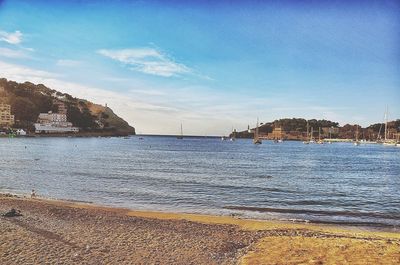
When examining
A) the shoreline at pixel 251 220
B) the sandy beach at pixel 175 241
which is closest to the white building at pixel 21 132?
the shoreline at pixel 251 220

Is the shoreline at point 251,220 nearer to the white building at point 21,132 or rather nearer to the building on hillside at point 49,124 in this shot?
the white building at point 21,132

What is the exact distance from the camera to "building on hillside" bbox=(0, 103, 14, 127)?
175500 millimetres

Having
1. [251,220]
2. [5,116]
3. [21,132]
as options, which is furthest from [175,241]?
[5,116]

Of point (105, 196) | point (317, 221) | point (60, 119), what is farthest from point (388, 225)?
point (60, 119)

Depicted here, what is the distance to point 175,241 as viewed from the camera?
11562mm

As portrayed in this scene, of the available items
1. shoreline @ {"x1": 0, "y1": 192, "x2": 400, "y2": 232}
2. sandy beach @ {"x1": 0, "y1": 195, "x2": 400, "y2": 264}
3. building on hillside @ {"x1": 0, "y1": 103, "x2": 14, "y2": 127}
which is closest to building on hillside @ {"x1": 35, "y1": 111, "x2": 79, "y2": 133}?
building on hillside @ {"x1": 0, "y1": 103, "x2": 14, "y2": 127}

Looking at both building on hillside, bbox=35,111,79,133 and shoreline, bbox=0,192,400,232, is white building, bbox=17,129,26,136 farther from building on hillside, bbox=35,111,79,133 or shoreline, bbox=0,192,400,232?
shoreline, bbox=0,192,400,232

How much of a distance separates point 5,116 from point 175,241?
621 ft

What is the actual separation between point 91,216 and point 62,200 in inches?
276

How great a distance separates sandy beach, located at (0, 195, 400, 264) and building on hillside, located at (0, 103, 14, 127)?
180m

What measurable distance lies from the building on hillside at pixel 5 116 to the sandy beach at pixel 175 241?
17987 centimetres

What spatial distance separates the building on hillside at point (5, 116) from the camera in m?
176

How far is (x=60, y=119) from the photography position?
197750mm

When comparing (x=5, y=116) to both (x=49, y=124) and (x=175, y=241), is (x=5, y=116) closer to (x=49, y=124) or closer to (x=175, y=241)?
(x=49, y=124)
